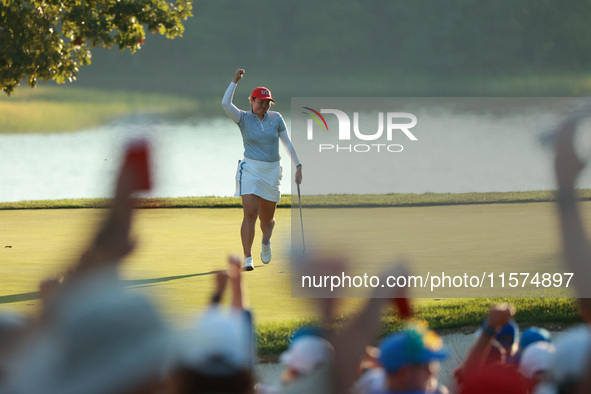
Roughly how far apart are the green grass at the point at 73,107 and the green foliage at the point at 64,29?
36995mm

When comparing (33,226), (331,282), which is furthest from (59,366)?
(33,226)

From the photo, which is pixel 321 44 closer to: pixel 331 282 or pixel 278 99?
pixel 278 99

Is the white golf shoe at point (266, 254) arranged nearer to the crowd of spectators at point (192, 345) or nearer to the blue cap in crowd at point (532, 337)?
the blue cap in crowd at point (532, 337)

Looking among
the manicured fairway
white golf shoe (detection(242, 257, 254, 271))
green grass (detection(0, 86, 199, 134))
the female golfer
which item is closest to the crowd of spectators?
the manicured fairway

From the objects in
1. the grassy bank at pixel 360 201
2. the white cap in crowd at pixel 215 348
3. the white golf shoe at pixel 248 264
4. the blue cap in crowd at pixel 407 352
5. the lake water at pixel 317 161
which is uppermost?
the lake water at pixel 317 161

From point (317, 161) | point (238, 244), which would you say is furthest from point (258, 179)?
point (317, 161)

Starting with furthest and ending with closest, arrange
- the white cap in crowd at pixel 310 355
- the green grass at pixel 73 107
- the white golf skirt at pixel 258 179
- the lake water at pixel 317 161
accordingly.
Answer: the green grass at pixel 73 107
the lake water at pixel 317 161
the white golf skirt at pixel 258 179
the white cap in crowd at pixel 310 355

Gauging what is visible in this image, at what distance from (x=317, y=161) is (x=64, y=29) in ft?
20.2

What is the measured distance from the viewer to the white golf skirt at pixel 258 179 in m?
9.62

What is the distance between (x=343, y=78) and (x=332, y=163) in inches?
1984

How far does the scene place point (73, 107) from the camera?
5738cm

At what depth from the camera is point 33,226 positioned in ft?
45.4

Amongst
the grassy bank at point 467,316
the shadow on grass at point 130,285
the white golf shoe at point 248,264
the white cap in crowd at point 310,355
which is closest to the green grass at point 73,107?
the white golf shoe at point 248,264

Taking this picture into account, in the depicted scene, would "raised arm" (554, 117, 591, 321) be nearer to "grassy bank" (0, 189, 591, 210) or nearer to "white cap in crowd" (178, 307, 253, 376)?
"white cap in crowd" (178, 307, 253, 376)
